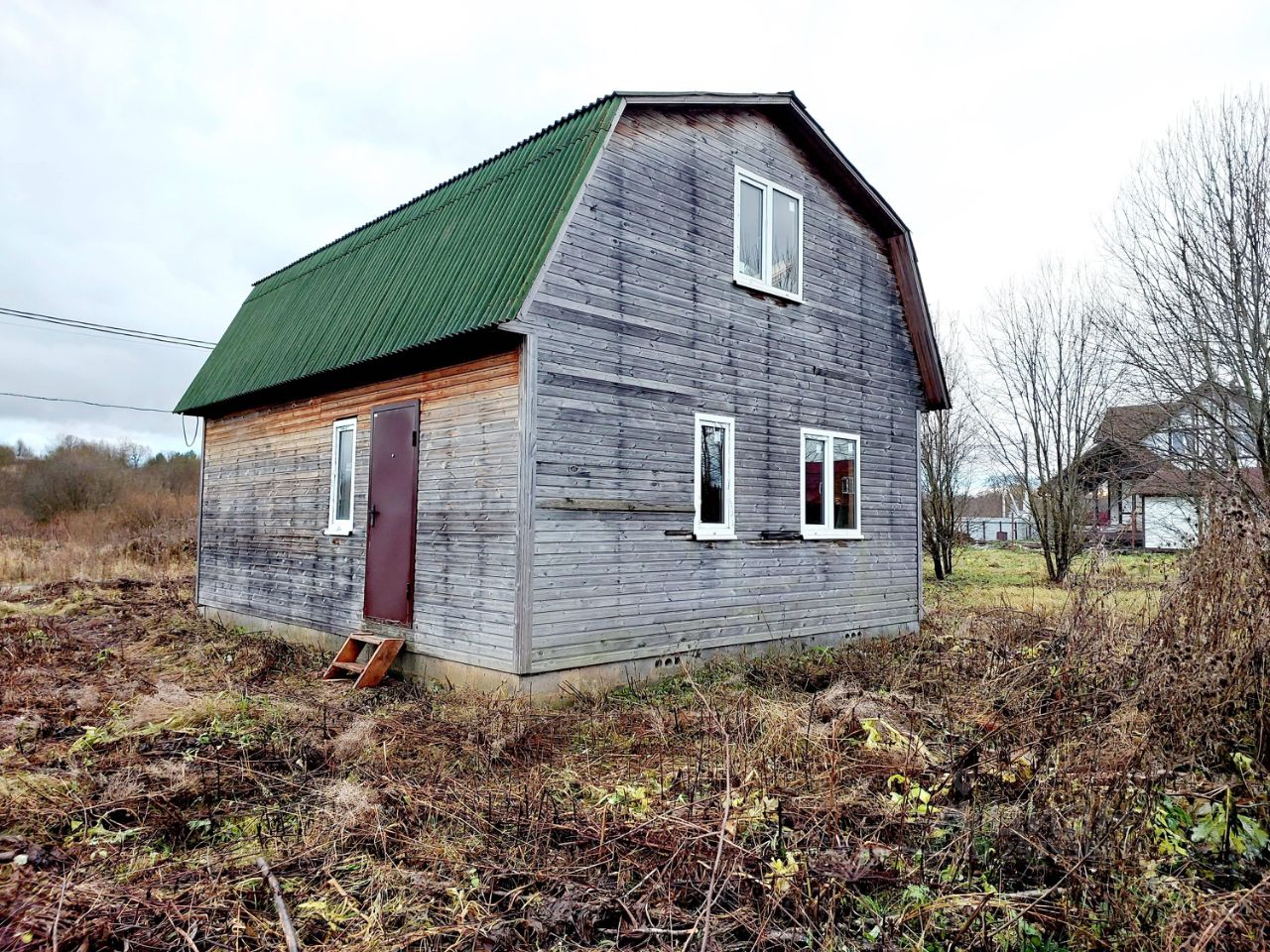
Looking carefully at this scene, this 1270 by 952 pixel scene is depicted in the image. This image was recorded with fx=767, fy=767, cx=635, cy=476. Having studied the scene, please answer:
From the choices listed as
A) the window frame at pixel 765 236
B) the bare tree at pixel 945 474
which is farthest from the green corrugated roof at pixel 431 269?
the bare tree at pixel 945 474

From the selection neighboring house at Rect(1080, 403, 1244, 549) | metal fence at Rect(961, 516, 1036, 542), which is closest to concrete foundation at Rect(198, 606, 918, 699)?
neighboring house at Rect(1080, 403, 1244, 549)

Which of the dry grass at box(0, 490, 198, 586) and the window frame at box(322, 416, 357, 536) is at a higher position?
the window frame at box(322, 416, 357, 536)

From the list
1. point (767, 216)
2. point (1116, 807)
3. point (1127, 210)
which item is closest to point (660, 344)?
point (767, 216)

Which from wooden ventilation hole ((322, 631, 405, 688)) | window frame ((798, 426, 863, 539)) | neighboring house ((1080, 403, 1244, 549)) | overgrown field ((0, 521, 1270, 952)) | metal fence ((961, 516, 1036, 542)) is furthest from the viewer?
metal fence ((961, 516, 1036, 542))

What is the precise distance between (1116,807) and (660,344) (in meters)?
6.54

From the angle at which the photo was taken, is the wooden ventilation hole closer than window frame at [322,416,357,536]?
Yes

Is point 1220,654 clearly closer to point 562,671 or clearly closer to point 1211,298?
point 562,671

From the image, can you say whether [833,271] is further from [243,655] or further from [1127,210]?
[243,655]

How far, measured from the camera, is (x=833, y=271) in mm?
11273

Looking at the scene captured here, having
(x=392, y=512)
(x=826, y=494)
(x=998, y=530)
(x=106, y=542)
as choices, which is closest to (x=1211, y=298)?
(x=826, y=494)

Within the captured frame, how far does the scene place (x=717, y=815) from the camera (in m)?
4.21

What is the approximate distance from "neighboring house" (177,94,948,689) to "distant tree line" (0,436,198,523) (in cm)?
2619

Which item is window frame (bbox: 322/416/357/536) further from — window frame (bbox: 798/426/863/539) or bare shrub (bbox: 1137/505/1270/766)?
bare shrub (bbox: 1137/505/1270/766)

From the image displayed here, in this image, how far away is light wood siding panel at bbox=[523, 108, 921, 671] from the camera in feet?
26.7
